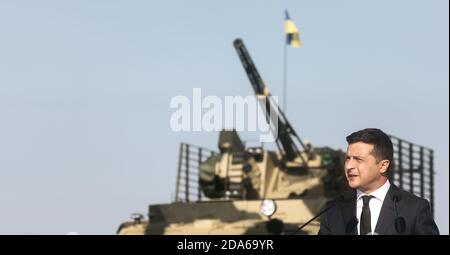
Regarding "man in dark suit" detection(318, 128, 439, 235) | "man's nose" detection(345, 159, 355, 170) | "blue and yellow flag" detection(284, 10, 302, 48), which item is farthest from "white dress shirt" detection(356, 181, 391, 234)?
"blue and yellow flag" detection(284, 10, 302, 48)

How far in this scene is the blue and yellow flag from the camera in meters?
39.2

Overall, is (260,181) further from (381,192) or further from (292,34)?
(381,192)

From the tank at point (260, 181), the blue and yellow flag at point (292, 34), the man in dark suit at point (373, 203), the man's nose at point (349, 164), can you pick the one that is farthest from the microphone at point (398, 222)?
the blue and yellow flag at point (292, 34)

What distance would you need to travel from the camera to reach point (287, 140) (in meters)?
31.4

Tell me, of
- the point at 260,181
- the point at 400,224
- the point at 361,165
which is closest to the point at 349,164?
the point at 361,165

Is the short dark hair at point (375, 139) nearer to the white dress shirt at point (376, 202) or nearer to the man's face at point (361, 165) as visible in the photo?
the man's face at point (361, 165)

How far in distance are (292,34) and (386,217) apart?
3311 centimetres

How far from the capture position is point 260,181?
30578 mm

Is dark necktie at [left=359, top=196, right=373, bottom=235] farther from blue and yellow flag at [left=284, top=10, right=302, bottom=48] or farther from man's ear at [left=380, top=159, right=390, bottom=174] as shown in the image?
blue and yellow flag at [left=284, top=10, right=302, bottom=48]

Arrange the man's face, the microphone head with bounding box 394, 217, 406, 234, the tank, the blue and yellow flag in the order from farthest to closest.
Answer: the blue and yellow flag < the tank < the man's face < the microphone head with bounding box 394, 217, 406, 234
